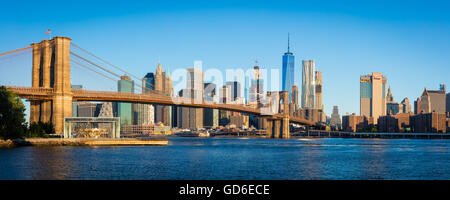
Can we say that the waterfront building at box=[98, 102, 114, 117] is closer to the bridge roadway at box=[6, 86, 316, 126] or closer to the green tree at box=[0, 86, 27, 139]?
the bridge roadway at box=[6, 86, 316, 126]

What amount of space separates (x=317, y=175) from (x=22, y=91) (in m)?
42.9

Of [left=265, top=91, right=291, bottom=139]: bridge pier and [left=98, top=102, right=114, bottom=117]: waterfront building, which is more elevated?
[left=98, top=102, right=114, bottom=117]: waterfront building

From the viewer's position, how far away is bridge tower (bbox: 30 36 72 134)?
60.9 metres

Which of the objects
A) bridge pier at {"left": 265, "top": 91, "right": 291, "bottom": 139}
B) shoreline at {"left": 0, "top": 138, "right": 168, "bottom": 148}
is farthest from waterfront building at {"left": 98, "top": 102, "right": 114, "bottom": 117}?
shoreline at {"left": 0, "top": 138, "right": 168, "bottom": 148}

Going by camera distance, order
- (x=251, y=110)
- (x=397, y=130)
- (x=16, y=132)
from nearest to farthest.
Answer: (x=16, y=132) → (x=251, y=110) → (x=397, y=130)

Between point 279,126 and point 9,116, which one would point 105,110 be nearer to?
point 279,126

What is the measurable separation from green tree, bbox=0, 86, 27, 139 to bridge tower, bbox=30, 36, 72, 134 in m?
6.60

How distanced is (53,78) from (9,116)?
11505 millimetres

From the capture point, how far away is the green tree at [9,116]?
170ft

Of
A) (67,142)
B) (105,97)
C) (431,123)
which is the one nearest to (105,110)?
(431,123)

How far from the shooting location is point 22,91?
59969 millimetres

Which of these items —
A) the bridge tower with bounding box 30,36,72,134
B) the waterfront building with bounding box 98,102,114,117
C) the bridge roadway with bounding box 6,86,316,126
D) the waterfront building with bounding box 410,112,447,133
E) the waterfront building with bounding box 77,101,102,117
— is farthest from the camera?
the waterfront building with bounding box 77,101,102,117
